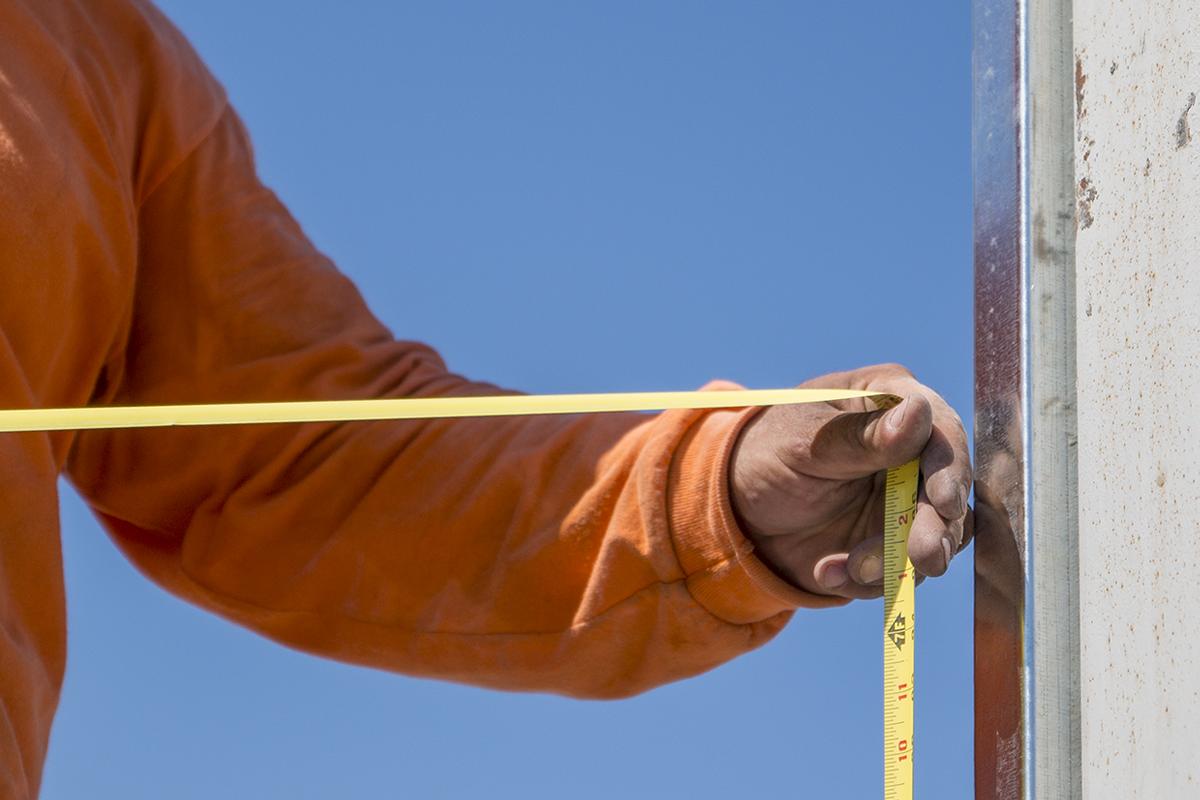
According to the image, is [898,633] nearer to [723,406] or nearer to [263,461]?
[723,406]

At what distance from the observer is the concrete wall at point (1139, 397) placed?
92cm

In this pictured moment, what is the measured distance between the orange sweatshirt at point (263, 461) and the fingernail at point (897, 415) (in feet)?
0.93

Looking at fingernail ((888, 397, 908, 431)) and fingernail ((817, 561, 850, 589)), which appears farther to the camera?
fingernail ((817, 561, 850, 589))

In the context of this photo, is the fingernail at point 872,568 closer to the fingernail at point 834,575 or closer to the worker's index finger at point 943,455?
the fingernail at point 834,575

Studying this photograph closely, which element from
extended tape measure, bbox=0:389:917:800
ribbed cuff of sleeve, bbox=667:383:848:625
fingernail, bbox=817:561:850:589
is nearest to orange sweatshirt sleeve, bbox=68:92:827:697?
ribbed cuff of sleeve, bbox=667:383:848:625

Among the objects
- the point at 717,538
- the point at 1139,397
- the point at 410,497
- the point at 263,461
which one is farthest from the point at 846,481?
the point at 263,461

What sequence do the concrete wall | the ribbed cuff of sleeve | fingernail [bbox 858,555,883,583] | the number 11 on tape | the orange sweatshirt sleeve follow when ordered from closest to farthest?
the concrete wall < the number 11 on tape < fingernail [bbox 858,555,883,583] < the ribbed cuff of sleeve < the orange sweatshirt sleeve

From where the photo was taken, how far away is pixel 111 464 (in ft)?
6.77

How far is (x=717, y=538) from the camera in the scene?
157cm

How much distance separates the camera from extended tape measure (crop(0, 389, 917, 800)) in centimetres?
120

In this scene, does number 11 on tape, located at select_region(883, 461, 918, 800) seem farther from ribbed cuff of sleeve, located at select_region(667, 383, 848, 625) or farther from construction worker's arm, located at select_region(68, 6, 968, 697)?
ribbed cuff of sleeve, located at select_region(667, 383, 848, 625)

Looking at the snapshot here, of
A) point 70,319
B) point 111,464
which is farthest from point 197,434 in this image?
point 70,319

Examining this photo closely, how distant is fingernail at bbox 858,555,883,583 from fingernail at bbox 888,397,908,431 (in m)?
0.17

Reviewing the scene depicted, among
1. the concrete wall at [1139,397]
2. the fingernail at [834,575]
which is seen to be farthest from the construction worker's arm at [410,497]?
the concrete wall at [1139,397]
